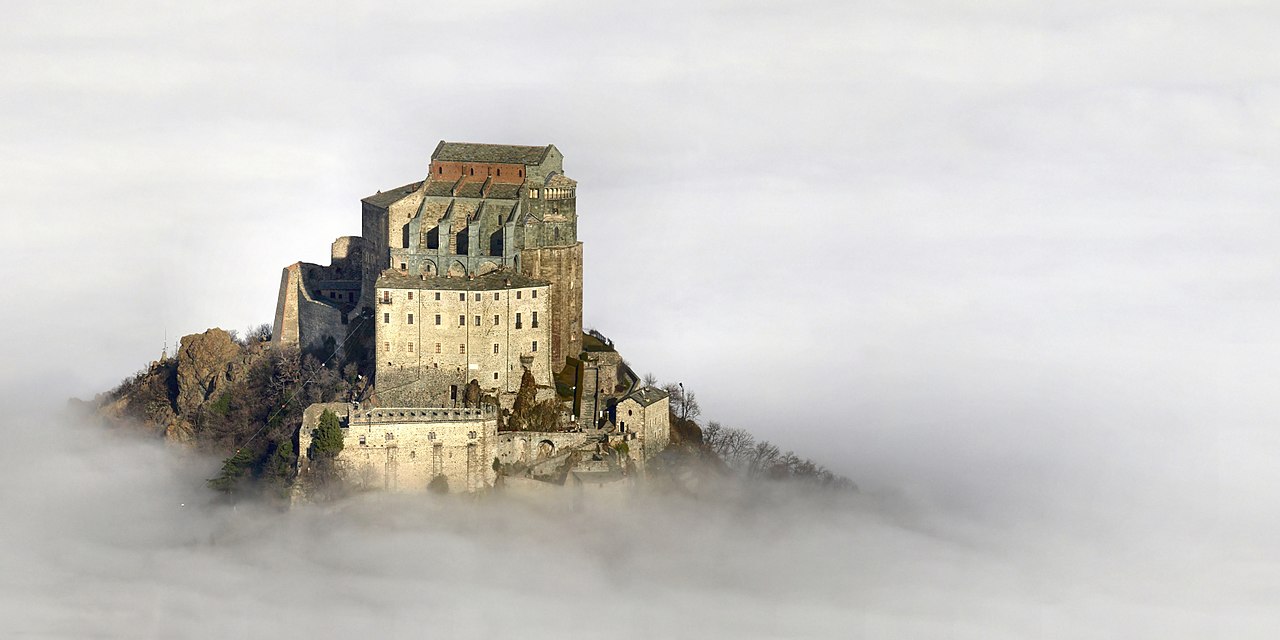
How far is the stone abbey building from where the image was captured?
4441 inches

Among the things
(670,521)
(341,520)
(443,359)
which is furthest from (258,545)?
(670,521)

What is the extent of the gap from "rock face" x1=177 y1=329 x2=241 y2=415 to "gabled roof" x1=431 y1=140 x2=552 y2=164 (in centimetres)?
1456

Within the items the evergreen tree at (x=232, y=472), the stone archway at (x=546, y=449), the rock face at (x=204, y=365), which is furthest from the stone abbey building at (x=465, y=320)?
the evergreen tree at (x=232, y=472)

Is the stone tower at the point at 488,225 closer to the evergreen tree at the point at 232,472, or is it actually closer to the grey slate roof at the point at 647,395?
the grey slate roof at the point at 647,395

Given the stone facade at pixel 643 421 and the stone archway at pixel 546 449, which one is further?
the stone facade at pixel 643 421

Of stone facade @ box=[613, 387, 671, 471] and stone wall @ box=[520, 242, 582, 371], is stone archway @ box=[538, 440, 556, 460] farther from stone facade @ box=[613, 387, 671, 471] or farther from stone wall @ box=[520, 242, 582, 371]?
stone wall @ box=[520, 242, 582, 371]

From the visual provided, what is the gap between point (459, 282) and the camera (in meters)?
117

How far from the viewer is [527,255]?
120625mm

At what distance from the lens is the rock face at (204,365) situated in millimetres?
125438

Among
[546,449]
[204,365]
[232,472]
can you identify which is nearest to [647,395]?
[546,449]

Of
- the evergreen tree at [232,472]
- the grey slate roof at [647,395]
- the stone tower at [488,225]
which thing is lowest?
the evergreen tree at [232,472]

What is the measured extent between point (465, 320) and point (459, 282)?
1.93m

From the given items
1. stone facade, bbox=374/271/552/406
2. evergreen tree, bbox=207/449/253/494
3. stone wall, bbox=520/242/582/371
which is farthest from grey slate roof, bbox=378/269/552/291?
evergreen tree, bbox=207/449/253/494

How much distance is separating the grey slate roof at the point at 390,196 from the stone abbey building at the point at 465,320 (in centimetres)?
14
